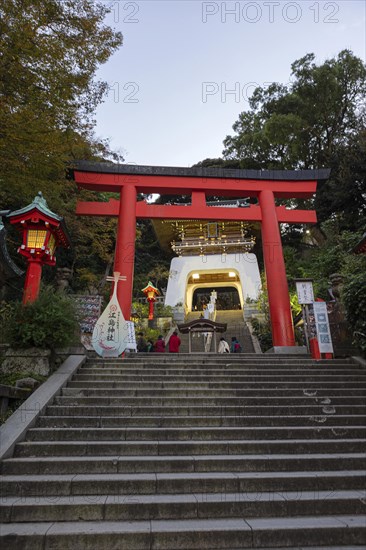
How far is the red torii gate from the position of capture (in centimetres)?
1069

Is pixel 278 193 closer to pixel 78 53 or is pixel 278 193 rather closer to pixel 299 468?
pixel 78 53

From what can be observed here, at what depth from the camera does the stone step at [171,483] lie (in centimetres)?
335

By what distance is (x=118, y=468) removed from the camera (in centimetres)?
374

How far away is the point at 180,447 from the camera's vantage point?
13.6ft

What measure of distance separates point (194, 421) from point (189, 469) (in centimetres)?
106

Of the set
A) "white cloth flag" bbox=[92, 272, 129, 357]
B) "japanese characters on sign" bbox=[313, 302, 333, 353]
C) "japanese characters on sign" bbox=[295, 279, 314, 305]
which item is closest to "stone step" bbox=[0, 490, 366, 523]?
"white cloth flag" bbox=[92, 272, 129, 357]

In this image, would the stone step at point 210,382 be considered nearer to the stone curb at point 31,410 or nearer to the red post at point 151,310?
the stone curb at point 31,410

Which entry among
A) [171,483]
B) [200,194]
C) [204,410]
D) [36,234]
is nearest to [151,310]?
[200,194]

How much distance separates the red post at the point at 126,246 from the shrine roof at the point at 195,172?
2.15 ft

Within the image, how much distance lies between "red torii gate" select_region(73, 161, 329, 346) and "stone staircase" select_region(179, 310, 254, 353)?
487cm

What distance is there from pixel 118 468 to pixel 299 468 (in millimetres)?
2062

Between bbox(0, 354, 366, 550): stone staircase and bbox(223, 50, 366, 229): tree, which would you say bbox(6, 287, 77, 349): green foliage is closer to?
bbox(0, 354, 366, 550): stone staircase

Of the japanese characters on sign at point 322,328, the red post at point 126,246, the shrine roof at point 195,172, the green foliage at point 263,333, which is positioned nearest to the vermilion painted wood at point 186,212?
the red post at point 126,246

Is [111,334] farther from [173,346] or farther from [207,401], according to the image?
[207,401]
